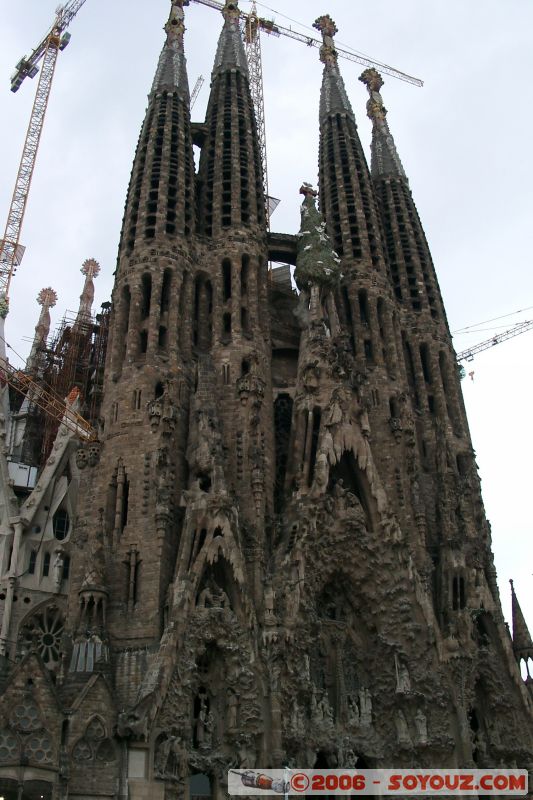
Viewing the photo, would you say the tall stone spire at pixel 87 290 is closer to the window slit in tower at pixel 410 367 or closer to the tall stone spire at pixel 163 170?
the tall stone spire at pixel 163 170

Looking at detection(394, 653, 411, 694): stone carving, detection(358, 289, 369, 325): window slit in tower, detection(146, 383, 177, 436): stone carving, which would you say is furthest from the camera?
detection(358, 289, 369, 325): window slit in tower

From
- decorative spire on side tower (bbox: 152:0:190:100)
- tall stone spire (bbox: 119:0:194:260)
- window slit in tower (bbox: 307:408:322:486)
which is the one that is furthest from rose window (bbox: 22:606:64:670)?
decorative spire on side tower (bbox: 152:0:190:100)

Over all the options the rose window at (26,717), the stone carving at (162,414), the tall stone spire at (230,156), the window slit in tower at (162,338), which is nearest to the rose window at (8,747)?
the rose window at (26,717)

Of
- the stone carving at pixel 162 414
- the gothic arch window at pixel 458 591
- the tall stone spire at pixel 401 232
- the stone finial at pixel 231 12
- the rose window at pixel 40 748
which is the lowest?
the rose window at pixel 40 748

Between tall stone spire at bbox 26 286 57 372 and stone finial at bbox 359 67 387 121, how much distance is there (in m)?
27.1

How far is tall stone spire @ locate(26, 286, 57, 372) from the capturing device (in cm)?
5881

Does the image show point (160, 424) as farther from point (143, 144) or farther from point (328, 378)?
point (143, 144)

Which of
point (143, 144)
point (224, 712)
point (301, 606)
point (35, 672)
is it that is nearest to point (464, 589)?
point (301, 606)

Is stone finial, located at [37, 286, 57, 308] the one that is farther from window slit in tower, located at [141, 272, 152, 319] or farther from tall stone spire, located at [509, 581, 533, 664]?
tall stone spire, located at [509, 581, 533, 664]

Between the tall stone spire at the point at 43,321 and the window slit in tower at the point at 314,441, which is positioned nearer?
the window slit in tower at the point at 314,441

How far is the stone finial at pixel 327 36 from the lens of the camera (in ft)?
188

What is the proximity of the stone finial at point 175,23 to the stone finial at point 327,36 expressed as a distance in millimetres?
11139

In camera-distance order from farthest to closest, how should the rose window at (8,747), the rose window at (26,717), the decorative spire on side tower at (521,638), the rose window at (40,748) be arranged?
the decorative spire on side tower at (521,638), the rose window at (26,717), the rose window at (40,748), the rose window at (8,747)

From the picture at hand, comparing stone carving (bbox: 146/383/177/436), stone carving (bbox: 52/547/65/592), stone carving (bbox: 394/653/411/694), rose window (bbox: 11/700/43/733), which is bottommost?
rose window (bbox: 11/700/43/733)
